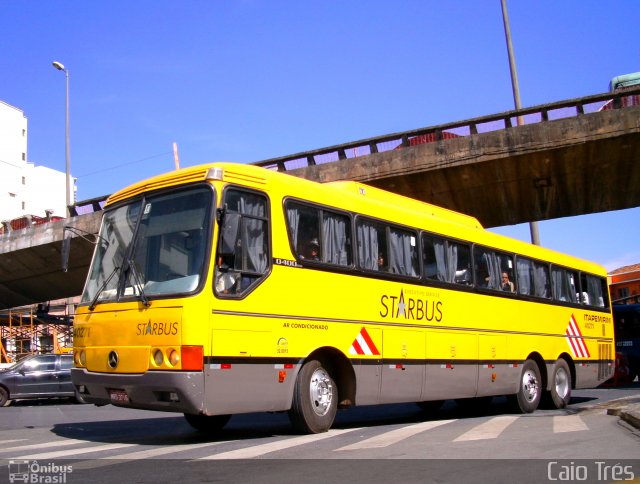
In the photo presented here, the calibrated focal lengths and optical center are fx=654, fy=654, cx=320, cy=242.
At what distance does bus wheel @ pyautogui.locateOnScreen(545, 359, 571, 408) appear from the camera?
14680mm

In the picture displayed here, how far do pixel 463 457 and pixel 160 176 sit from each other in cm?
512

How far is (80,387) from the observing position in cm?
856

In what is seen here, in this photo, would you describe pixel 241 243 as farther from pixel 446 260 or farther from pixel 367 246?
pixel 446 260

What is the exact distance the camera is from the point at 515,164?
20188mm

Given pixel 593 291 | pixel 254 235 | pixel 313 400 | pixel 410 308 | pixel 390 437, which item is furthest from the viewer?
pixel 593 291

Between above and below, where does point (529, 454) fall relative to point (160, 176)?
below

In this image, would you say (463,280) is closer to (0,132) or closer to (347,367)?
(347,367)

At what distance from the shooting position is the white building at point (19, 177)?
86.4 metres

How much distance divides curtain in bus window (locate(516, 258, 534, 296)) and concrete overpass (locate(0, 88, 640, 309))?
19.8 ft

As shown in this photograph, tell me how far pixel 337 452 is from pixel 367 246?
12.2 feet

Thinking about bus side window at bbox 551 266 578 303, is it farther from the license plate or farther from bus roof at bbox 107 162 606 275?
the license plate

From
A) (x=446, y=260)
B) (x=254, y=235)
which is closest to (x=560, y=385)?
(x=446, y=260)

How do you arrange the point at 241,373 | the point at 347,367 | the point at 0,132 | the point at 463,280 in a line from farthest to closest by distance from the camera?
the point at 0,132 → the point at 463,280 → the point at 347,367 → the point at 241,373

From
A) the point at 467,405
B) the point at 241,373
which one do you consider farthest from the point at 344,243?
the point at 467,405
